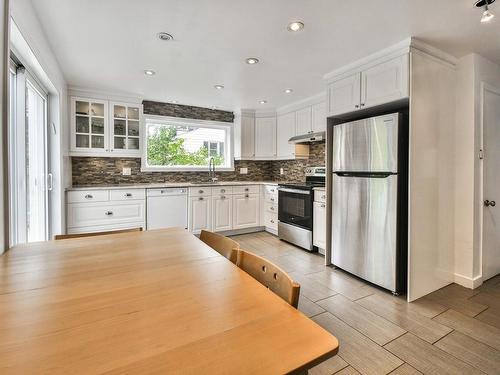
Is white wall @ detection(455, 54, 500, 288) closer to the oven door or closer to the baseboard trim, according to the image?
the baseboard trim

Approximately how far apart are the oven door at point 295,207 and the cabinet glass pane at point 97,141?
9.14 feet

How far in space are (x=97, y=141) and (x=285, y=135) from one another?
10.0 ft

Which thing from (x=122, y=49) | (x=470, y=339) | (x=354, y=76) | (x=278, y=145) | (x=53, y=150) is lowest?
(x=470, y=339)

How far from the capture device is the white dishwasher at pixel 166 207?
3916mm

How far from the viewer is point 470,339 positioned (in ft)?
5.85

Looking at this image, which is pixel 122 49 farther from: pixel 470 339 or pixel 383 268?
pixel 470 339

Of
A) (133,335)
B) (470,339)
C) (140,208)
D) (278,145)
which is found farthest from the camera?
(278,145)

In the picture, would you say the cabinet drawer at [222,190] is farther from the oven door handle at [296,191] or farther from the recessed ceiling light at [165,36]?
the recessed ceiling light at [165,36]

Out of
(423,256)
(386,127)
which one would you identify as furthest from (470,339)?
(386,127)

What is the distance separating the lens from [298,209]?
380 cm

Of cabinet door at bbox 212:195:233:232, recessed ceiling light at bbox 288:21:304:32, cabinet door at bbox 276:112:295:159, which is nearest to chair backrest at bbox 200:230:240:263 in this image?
recessed ceiling light at bbox 288:21:304:32

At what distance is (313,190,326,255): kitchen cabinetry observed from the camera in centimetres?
337

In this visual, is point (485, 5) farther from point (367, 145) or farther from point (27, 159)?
point (27, 159)

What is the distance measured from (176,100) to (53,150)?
6.48 ft
